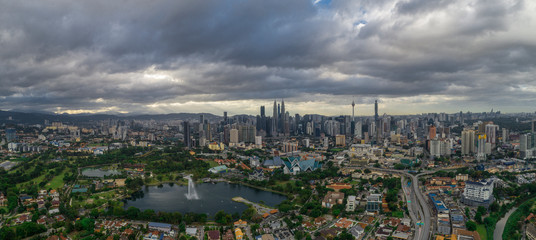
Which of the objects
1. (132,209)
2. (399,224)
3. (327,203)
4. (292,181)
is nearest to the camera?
(399,224)

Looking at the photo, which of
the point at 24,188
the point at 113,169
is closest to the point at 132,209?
the point at 24,188

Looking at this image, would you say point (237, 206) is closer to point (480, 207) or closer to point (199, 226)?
point (199, 226)

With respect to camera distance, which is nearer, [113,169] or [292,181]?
[292,181]

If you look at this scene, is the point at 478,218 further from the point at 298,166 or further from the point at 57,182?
the point at 57,182

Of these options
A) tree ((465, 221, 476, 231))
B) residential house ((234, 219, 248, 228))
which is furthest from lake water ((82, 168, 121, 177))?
tree ((465, 221, 476, 231))

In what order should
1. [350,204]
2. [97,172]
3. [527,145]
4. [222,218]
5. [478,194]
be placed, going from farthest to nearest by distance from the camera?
[527,145] → [97,172] → [478,194] → [350,204] → [222,218]

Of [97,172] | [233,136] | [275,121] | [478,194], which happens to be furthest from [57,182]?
[275,121]
